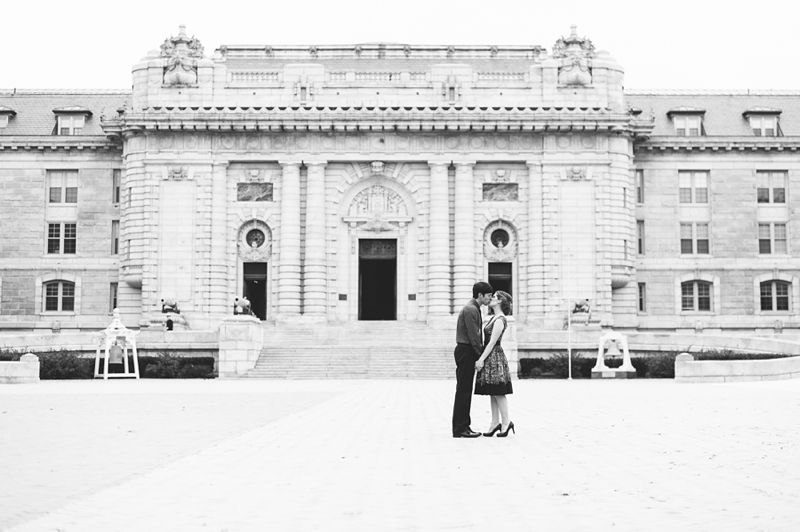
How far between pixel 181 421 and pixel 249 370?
2562 centimetres

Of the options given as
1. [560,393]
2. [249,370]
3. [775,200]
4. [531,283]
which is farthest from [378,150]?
[560,393]

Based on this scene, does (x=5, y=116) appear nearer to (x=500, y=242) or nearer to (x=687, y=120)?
(x=500, y=242)

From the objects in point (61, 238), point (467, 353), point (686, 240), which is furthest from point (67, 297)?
point (467, 353)

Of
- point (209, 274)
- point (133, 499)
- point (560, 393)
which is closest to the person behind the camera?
point (133, 499)

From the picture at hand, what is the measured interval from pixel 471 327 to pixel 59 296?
5167 centimetres

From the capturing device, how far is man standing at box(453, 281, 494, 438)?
17.9m

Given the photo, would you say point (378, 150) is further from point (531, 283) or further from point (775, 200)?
point (775, 200)

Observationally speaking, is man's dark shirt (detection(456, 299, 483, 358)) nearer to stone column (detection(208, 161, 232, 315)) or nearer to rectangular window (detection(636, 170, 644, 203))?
stone column (detection(208, 161, 232, 315))

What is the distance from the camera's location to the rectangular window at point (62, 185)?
217 ft

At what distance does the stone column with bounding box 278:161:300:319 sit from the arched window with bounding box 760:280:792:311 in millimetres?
27797

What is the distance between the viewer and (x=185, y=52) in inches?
2425

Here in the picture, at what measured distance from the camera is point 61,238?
65688 mm

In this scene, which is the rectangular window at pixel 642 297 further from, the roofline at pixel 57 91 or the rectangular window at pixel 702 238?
the roofline at pixel 57 91

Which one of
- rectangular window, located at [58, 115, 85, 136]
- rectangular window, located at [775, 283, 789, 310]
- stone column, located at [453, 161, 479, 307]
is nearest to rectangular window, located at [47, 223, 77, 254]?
rectangular window, located at [58, 115, 85, 136]
